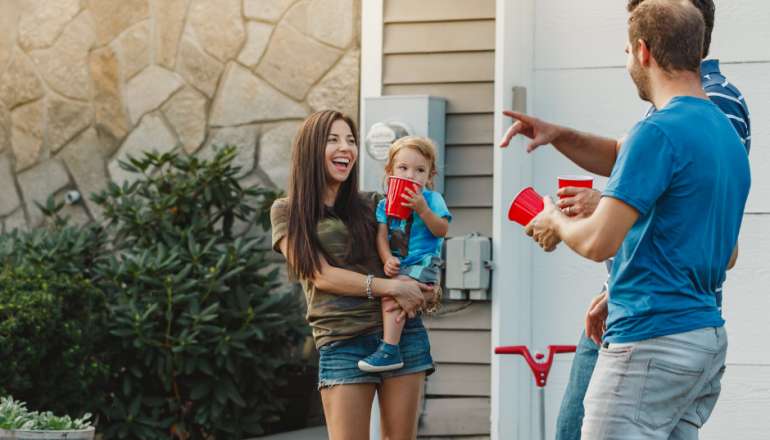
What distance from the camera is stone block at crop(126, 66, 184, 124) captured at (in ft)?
24.7

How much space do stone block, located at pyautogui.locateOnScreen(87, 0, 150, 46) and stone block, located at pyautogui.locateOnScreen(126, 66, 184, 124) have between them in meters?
0.31

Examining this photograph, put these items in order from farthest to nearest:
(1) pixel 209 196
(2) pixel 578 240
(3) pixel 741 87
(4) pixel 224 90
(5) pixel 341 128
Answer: (4) pixel 224 90 < (1) pixel 209 196 < (3) pixel 741 87 < (5) pixel 341 128 < (2) pixel 578 240

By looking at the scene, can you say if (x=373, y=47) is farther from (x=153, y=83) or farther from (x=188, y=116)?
(x=153, y=83)

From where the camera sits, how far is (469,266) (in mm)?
5438

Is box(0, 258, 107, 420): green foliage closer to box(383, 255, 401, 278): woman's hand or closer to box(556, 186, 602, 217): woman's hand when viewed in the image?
box(383, 255, 401, 278): woman's hand

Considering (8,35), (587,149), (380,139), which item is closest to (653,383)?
(587,149)

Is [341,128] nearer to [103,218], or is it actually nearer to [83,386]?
[83,386]

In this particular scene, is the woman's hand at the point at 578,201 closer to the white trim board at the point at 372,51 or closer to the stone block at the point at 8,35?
the white trim board at the point at 372,51

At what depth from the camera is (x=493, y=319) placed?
17.7 ft

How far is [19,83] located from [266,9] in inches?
66.8

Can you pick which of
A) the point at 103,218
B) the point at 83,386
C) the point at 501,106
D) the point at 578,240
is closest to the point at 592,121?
the point at 501,106

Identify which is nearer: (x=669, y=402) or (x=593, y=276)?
(x=669, y=402)

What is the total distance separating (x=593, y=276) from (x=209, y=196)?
8.17 ft

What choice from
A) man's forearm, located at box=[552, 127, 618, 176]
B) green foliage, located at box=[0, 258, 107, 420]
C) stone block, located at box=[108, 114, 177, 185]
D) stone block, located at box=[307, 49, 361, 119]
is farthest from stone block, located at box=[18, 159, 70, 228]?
man's forearm, located at box=[552, 127, 618, 176]
